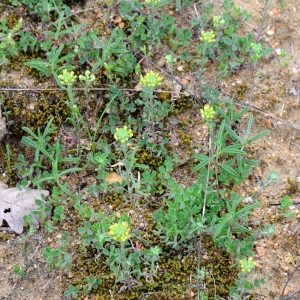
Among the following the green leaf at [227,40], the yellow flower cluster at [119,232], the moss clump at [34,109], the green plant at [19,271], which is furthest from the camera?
the green leaf at [227,40]

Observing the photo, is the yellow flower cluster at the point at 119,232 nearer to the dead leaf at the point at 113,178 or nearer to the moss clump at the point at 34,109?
the dead leaf at the point at 113,178

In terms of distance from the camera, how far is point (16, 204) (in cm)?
355

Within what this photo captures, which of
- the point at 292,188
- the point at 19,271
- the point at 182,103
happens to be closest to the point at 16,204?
the point at 19,271

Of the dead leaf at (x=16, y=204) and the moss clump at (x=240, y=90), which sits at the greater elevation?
the moss clump at (x=240, y=90)

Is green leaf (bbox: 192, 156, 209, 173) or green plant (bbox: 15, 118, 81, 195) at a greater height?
green leaf (bbox: 192, 156, 209, 173)

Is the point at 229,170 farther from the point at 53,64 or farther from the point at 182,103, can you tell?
the point at 53,64

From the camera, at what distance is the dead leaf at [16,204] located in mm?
3487

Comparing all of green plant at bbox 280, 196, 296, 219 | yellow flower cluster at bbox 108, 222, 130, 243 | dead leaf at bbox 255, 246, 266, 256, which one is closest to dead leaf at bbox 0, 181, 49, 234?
yellow flower cluster at bbox 108, 222, 130, 243

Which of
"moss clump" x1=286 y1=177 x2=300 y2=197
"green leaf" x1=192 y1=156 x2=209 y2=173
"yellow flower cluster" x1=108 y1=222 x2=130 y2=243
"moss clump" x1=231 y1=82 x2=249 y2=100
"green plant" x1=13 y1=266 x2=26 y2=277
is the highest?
"moss clump" x1=231 y1=82 x2=249 y2=100

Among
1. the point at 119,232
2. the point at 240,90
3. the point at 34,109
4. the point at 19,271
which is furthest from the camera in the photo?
the point at 240,90

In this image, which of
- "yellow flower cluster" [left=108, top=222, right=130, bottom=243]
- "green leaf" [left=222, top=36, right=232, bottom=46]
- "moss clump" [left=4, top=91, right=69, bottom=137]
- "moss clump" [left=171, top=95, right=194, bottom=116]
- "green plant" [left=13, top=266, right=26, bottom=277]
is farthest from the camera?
"green leaf" [left=222, top=36, right=232, bottom=46]

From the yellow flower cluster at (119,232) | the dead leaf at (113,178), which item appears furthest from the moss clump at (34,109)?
the yellow flower cluster at (119,232)

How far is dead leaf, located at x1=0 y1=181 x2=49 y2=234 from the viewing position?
3487 millimetres

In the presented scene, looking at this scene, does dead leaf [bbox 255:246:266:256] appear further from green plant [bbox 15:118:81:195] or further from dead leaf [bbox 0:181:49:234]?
dead leaf [bbox 0:181:49:234]
